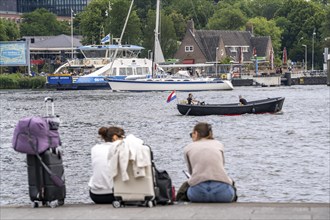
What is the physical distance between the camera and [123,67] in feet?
467

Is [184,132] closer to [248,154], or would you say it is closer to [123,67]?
[248,154]

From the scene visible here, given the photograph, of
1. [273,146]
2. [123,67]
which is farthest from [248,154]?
[123,67]

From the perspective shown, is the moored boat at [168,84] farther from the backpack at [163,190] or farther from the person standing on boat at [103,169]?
the backpack at [163,190]

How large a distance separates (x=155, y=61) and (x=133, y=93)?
5753 millimetres

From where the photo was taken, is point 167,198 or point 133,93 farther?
point 133,93

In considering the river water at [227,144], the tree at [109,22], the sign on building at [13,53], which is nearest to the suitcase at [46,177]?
the river water at [227,144]

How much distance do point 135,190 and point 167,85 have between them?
10702 centimetres

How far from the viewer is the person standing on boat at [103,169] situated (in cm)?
1970

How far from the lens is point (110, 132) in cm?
1967

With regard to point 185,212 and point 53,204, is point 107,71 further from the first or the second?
point 185,212

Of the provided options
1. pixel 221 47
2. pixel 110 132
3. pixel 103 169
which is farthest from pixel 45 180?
pixel 221 47

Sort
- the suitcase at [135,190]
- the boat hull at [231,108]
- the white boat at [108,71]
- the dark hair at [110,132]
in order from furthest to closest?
the white boat at [108,71] → the boat hull at [231,108] → the dark hair at [110,132] → the suitcase at [135,190]

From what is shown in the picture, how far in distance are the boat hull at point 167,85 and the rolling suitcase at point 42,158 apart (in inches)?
4154

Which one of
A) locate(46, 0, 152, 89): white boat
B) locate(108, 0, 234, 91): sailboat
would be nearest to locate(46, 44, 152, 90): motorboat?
locate(46, 0, 152, 89): white boat
